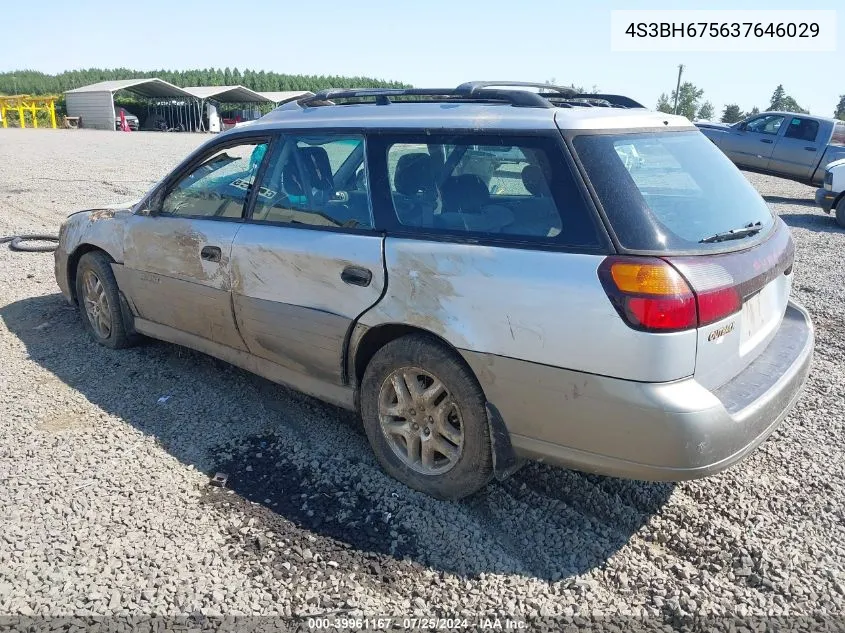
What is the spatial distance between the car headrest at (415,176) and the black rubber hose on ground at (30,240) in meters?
6.12

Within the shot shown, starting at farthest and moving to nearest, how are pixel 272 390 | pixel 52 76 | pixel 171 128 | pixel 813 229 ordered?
pixel 52 76 → pixel 171 128 → pixel 813 229 → pixel 272 390

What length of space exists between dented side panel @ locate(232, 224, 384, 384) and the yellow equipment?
50184mm

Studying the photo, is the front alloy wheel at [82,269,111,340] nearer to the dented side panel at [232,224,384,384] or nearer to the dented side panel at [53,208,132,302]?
the dented side panel at [53,208,132,302]

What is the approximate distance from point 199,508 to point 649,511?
7.09 feet

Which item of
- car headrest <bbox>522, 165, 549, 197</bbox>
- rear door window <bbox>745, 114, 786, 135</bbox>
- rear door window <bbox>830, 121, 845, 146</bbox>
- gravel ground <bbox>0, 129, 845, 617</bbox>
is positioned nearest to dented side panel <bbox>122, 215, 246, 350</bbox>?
gravel ground <bbox>0, 129, 845, 617</bbox>

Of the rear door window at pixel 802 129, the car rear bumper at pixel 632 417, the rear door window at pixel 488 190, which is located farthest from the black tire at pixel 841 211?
the rear door window at pixel 488 190

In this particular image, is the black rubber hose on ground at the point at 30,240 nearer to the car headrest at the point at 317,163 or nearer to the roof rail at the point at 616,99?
the car headrest at the point at 317,163

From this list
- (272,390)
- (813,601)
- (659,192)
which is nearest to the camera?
(813,601)

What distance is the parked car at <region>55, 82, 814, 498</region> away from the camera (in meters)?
2.64

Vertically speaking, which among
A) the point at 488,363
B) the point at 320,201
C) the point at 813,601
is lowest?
the point at 813,601

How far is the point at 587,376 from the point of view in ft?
8.81

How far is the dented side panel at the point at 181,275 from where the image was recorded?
4.09 m

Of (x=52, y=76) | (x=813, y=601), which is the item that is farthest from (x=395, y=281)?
(x=52, y=76)

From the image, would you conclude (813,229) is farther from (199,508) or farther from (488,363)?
(199,508)
